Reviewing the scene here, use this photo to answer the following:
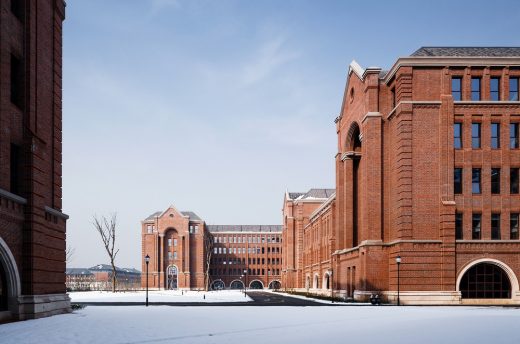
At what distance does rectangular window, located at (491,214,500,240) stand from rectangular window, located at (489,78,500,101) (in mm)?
9152

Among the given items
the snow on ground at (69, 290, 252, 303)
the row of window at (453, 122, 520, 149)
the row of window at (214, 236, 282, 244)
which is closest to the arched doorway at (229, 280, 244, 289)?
the row of window at (214, 236, 282, 244)

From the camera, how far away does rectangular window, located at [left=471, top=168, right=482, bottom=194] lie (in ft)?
142

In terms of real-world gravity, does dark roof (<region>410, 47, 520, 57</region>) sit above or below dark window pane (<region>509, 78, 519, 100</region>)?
above

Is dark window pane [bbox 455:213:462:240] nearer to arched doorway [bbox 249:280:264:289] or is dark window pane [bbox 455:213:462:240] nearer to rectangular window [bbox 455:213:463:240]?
rectangular window [bbox 455:213:463:240]

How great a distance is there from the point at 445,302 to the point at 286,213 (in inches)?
2838

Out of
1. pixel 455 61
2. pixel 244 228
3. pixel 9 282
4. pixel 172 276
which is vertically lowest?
pixel 172 276

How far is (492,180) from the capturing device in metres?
43.4

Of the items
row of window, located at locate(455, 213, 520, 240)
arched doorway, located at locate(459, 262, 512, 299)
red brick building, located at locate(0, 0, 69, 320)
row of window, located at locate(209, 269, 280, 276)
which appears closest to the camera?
red brick building, located at locate(0, 0, 69, 320)

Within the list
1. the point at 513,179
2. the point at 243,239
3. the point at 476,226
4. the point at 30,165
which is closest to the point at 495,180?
the point at 513,179

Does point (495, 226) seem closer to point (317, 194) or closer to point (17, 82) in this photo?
point (17, 82)

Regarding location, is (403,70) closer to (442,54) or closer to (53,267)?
(442,54)

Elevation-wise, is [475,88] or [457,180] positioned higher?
[475,88]

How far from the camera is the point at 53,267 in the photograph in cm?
2877

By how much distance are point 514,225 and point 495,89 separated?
10600mm
